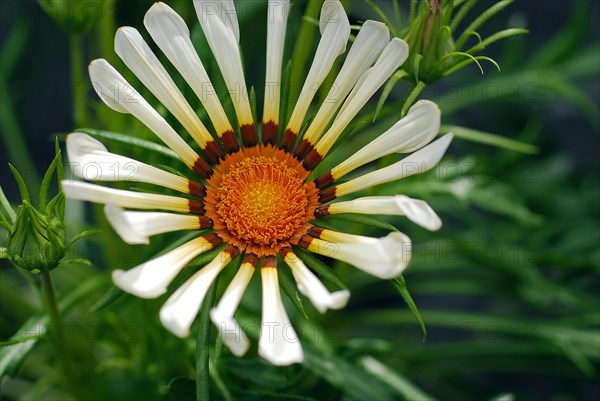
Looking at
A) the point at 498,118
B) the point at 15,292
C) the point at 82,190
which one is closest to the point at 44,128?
the point at 15,292

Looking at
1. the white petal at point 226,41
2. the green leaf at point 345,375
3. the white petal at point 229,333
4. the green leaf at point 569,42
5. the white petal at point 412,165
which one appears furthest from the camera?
the green leaf at point 569,42

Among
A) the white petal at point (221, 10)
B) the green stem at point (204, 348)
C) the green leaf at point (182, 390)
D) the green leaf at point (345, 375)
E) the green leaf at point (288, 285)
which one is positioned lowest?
the green leaf at point (345, 375)

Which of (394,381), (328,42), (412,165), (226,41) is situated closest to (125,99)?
(226,41)

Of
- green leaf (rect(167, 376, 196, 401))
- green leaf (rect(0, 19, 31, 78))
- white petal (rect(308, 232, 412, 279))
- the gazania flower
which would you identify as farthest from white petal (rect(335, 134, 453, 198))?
green leaf (rect(0, 19, 31, 78))

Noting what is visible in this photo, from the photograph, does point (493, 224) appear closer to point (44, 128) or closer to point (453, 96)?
point (453, 96)

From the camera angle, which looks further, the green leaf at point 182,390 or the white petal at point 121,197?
the green leaf at point 182,390

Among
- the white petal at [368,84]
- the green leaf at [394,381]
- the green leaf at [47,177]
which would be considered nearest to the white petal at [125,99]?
the green leaf at [47,177]

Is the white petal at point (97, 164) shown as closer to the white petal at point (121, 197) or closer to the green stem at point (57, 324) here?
the white petal at point (121, 197)
